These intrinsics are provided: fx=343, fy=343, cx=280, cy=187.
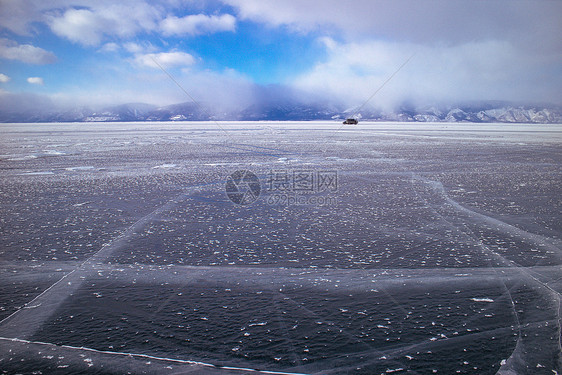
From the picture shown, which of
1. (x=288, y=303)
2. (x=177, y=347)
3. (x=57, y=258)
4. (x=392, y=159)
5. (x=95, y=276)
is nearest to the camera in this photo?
(x=177, y=347)

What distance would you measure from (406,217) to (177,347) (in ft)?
13.2

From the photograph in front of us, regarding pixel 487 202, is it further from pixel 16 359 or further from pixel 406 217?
pixel 16 359

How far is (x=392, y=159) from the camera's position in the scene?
1251cm

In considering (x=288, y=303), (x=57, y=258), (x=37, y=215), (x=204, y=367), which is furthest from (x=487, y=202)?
(x=37, y=215)

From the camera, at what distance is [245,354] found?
2182mm

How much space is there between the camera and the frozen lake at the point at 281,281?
2184 millimetres

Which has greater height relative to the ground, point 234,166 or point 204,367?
point 234,166

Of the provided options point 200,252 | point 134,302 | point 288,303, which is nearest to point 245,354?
point 288,303

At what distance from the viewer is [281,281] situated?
3.21 meters

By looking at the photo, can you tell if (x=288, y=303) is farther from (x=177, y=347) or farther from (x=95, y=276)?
(x=95, y=276)

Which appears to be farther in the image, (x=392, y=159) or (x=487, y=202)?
(x=392, y=159)

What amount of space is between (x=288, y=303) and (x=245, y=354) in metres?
0.70

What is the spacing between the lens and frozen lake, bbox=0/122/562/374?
7.16ft

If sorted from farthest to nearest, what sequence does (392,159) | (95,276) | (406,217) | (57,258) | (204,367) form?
(392,159) → (406,217) → (57,258) → (95,276) → (204,367)
